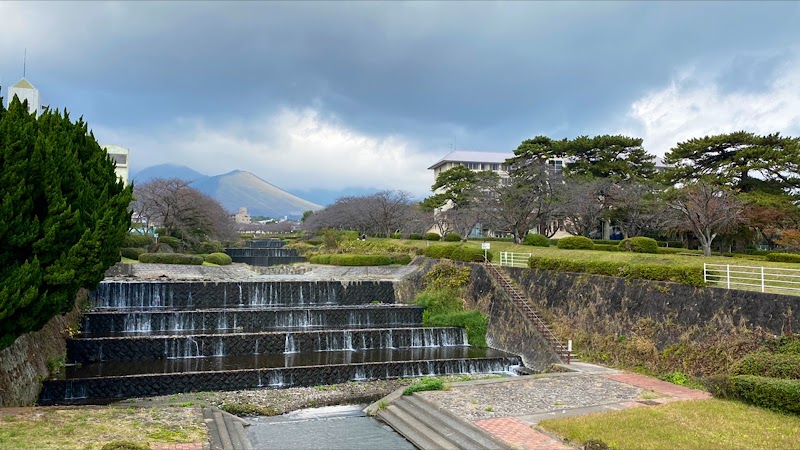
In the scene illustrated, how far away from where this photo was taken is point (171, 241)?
37.8 meters

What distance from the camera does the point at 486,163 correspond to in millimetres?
74562

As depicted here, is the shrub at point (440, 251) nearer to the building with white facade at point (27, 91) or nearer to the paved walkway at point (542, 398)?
the paved walkway at point (542, 398)

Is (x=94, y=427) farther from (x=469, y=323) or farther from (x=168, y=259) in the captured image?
(x=168, y=259)

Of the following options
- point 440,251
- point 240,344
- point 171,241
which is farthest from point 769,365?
point 171,241

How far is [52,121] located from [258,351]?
9780mm

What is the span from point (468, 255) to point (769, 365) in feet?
52.3

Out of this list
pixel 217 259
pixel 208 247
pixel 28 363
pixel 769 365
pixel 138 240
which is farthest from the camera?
pixel 208 247

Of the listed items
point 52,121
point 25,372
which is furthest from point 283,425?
point 52,121

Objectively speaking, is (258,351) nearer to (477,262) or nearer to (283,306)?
(283,306)

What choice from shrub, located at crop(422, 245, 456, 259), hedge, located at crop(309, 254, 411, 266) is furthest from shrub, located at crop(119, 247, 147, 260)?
shrub, located at crop(422, 245, 456, 259)

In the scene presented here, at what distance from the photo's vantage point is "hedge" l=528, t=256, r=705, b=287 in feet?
52.1

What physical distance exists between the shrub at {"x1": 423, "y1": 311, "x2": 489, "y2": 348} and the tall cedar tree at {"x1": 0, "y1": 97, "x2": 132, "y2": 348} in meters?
14.6

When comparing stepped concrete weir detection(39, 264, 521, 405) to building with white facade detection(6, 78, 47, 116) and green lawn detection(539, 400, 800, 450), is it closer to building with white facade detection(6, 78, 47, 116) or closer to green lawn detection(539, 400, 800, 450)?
green lawn detection(539, 400, 800, 450)

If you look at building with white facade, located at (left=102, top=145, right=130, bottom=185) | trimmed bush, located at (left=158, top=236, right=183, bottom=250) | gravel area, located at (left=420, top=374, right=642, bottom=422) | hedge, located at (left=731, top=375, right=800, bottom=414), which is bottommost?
gravel area, located at (left=420, top=374, right=642, bottom=422)
